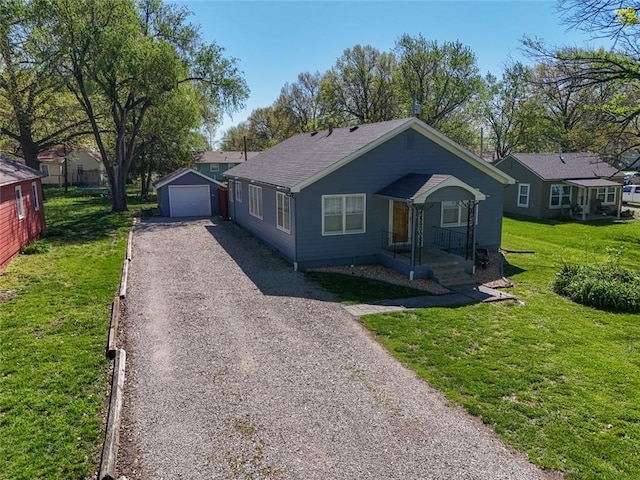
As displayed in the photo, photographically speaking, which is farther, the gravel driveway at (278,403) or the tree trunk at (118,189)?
the tree trunk at (118,189)

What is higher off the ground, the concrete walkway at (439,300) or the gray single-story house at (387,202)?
the gray single-story house at (387,202)

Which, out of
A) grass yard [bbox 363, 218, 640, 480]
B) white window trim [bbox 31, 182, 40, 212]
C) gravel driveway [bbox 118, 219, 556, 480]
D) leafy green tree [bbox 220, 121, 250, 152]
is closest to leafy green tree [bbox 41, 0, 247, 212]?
white window trim [bbox 31, 182, 40, 212]

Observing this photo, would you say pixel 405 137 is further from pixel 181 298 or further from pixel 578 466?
pixel 578 466

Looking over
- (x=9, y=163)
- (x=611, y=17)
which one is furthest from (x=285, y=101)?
(x=611, y=17)

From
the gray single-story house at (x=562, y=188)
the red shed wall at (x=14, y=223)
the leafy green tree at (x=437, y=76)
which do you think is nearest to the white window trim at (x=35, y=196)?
the red shed wall at (x=14, y=223)

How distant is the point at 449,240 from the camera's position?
56.4 feet

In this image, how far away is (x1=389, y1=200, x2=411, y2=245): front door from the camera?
16.4m

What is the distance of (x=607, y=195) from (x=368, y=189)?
2176cm

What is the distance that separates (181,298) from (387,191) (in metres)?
7.40

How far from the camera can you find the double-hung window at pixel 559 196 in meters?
28.9

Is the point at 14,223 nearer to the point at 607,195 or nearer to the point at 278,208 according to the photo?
the point at 278,208

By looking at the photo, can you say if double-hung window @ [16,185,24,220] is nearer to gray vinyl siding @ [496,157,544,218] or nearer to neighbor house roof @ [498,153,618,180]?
gray vinyl siding @ [496,157,544,218]

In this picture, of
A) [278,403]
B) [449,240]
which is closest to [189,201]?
[449,240]

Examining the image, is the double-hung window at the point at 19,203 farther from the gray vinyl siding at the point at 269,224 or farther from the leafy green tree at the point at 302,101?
the leafy green tree at the point at 302,101
